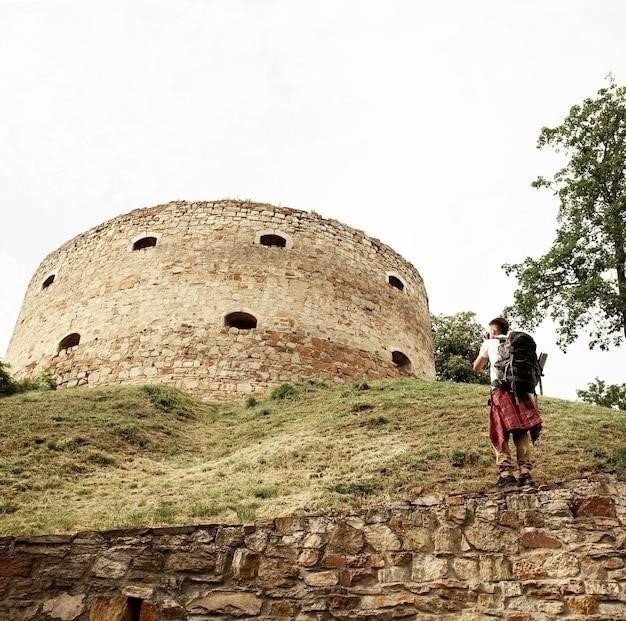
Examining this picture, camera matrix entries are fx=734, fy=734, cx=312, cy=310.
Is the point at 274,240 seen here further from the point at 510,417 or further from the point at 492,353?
the point at 510,417

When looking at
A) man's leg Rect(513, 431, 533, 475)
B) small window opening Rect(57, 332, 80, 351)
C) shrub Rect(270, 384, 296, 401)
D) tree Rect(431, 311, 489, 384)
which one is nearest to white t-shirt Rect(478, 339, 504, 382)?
man's leg Rect(513, 431, 533, 475)

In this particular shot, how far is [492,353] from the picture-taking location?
5773 millimetres

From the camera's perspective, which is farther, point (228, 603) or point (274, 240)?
point (274, 240)

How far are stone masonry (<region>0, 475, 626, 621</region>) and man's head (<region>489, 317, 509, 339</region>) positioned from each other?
1.79 m

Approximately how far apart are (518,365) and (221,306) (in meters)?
9.18

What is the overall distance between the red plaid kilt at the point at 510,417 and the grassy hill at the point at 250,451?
115 cm

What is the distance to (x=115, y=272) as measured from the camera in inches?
595

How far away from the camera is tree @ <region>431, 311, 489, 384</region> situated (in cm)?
2073

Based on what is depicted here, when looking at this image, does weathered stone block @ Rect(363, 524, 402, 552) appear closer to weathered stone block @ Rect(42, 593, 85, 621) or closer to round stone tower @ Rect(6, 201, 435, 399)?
weathered stone block @ Rect(42, 593, 85, 621)

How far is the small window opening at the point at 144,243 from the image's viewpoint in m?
15.5

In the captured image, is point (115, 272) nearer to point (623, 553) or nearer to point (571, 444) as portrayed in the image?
point (571, 444)

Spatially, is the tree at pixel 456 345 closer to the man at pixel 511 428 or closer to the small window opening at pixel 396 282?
the small window opening at pixel 396 282

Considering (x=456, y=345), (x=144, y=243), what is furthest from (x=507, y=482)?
(x=456, y=345)

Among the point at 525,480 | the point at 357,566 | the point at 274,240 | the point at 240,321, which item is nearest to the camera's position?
the point at 357,566
